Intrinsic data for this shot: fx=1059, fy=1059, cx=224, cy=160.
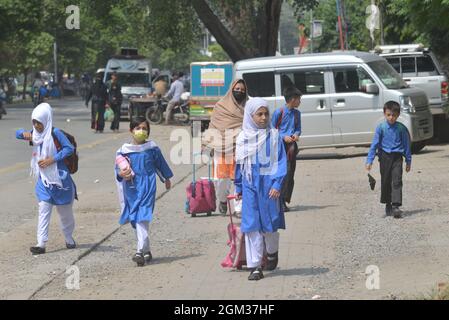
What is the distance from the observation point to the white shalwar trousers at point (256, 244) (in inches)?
361

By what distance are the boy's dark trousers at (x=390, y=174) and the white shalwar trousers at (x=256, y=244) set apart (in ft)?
12.7

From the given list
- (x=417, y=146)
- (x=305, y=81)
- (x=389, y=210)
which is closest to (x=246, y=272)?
(x=389, y=210)

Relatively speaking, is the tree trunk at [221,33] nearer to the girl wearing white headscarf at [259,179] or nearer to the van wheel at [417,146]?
the van wheel at [417,146]

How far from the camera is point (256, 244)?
9.21m

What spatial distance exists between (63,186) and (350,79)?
11736mm

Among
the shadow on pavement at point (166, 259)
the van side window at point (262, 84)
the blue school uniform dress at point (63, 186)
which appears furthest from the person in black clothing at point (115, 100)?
the shadow on pavement at point (166, 259)

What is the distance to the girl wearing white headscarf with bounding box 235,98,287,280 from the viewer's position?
9164mm

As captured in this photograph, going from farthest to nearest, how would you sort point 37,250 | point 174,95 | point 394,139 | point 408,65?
point 174,95
point 408,65
point 394,139
point 37,250

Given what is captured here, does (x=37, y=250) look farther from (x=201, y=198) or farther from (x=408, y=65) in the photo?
(x=408, y=65)

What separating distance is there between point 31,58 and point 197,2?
38.7m

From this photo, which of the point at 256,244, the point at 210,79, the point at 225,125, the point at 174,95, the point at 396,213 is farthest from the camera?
the point at 174,95

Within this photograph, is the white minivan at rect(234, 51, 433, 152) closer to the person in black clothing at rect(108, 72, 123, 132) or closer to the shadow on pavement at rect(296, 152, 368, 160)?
the shadow on pavement at rect(296, 152, 368, 160)

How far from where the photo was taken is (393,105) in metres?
13.0

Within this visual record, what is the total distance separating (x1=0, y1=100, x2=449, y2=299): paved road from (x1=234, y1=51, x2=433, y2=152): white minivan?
11.3ft
